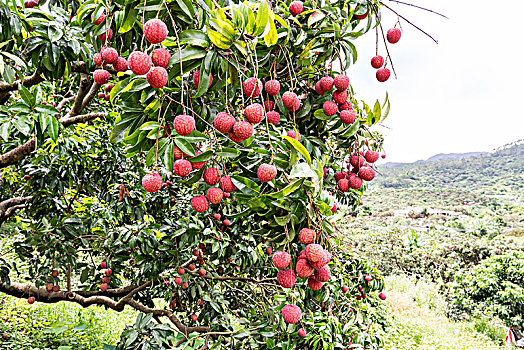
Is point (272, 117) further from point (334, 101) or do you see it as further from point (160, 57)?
point (160, 57)

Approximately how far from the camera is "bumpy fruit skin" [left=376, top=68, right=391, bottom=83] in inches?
42.1

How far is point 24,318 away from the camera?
4809 mm

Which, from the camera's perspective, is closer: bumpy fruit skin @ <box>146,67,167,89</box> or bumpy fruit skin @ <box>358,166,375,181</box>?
bumpy fruit skin @ <box>146,67,167,89</box>

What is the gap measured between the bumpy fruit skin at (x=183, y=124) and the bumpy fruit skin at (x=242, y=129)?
0.09m

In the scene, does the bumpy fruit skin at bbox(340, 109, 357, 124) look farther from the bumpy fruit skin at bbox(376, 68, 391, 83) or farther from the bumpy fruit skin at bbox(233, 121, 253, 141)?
the bumpy fruit skin at bbox(233, 121, 253, 141)

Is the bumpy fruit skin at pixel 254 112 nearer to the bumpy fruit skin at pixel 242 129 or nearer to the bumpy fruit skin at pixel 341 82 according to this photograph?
the bumpy fruit skin at pixel 242 129

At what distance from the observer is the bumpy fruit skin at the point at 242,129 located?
A: 70 cm

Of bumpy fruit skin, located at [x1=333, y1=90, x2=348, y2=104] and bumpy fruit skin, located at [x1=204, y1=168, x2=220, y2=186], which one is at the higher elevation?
bumpy fruit skin, located at [x1=333, y1=90, x2=348, y2=104]

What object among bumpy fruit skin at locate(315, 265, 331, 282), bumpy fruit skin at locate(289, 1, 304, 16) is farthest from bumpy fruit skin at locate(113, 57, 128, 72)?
bumpy fruit skin at locate(315, 265, 331, 282)

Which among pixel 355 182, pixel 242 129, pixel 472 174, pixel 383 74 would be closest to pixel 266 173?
pixel 242 129

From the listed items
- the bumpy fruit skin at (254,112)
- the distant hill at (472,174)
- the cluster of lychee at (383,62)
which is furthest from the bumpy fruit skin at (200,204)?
the distant hill at (472,174)

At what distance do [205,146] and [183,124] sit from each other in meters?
0.45

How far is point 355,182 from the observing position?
106 centimetres

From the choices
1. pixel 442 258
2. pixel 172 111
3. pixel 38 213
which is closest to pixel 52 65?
pixel 172 111
